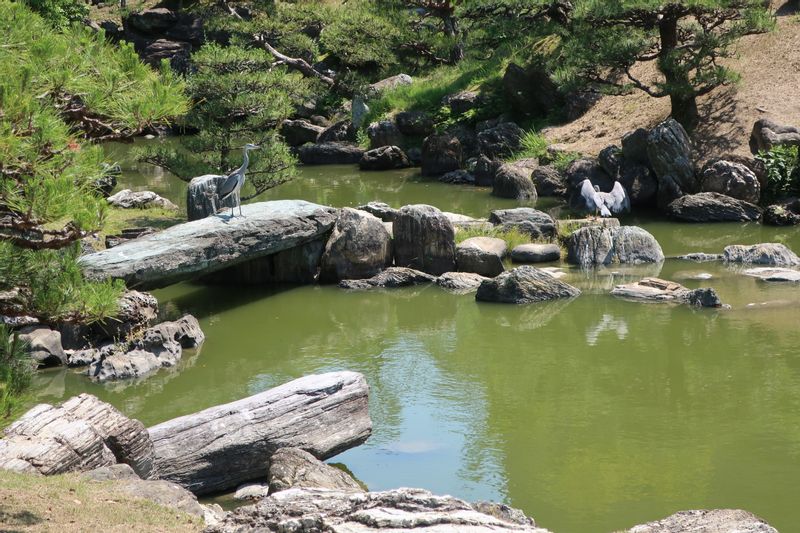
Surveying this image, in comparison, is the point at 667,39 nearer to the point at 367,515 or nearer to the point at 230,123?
the point at 230,123

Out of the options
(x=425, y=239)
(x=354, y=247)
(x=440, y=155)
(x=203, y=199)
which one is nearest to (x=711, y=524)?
(x=425, y=239)

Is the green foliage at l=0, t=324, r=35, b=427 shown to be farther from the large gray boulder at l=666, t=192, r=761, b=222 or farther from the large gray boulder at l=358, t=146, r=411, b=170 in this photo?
the large gray boulder at l=358, t=146, r=411, b=170

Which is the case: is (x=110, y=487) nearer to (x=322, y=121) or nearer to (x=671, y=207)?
(x=671, y=207)

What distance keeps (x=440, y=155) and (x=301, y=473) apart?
20.9 metres

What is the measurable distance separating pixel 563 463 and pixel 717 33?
17.2 meters

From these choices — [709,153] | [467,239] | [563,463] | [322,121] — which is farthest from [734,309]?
[322,121]

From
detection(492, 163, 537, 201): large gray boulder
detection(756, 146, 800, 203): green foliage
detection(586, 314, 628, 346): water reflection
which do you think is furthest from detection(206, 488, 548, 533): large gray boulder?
detection(492, 163, 537, 201): large gray boulder

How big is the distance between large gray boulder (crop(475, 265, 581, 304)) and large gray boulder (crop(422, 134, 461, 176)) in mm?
12717

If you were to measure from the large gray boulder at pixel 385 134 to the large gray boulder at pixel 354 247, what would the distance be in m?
14.3

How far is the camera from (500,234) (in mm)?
19047

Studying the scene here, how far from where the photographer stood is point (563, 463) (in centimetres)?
1011

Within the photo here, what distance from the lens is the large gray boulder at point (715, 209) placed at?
21.5 metres

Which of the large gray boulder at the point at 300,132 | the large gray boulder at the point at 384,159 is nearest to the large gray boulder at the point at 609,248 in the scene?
the large gray boulder at the point at 384,159

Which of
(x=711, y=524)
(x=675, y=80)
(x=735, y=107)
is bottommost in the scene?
(x=711, y=524)
